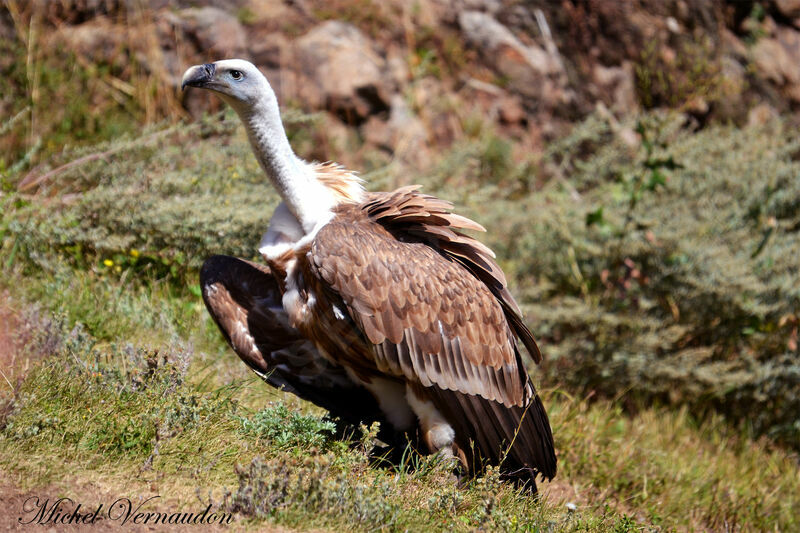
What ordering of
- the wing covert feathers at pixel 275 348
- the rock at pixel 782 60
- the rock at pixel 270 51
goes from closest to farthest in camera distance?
the wing covert feathers at pixel 275 348
the rock at pixel 270 51
the rock at pixel 782 60

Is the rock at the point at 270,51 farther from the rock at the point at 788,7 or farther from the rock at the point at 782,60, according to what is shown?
the rock at the point at 788,7

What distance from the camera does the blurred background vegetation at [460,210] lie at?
3521 millimetres

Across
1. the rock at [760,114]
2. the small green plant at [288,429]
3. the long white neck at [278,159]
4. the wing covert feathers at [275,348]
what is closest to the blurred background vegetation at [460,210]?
the small green plant at [288,429]

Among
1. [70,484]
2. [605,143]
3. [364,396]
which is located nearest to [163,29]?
[605,143]

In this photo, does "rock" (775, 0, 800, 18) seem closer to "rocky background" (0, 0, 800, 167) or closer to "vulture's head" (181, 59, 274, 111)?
"rocky background" (0, 0, 800, 167)

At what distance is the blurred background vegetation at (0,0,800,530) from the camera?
11.6ft

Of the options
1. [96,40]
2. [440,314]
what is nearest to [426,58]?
[96,40]

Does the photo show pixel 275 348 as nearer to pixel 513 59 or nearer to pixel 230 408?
pixel 230 408

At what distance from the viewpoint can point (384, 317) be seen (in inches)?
142

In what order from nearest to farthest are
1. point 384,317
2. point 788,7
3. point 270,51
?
1. point 384,317
2. point 270,51
3. point 788,7

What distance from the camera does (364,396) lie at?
4.13m

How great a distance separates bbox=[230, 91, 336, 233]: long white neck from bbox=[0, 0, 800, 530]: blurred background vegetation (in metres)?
0.96

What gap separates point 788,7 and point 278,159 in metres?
9.93

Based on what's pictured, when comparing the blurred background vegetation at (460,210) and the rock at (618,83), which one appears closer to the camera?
the blurred background vegetation at (460,210)
